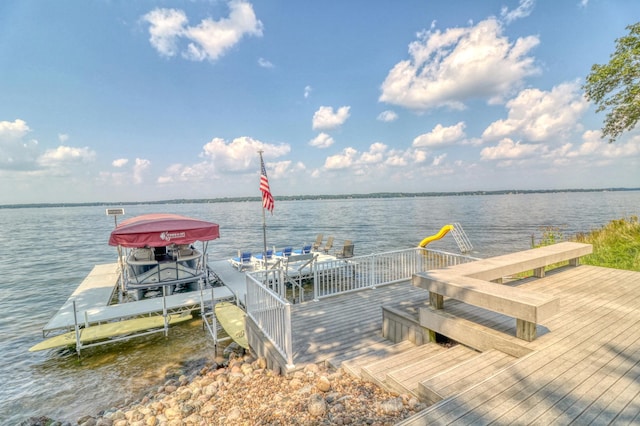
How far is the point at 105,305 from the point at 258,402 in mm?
8378

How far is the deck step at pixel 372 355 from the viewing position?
12.2 feet

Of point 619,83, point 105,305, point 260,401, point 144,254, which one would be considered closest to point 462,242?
point 619,83

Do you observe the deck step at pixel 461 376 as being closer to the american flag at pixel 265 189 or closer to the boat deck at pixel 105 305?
the american flag at pixel 265 189

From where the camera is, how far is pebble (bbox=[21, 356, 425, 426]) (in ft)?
9.24

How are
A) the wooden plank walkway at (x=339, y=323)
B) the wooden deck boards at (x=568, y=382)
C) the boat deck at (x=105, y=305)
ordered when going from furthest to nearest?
1. the boat deck at (x=105, y=305)
2. the wooden plank walkway at (x=339, y=323)
3. the wooden deck boards at (x=568, y=382)

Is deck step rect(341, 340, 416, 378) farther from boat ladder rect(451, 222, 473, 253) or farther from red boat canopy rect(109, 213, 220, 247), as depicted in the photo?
boat ladder rect(451, 222, 473, 253)

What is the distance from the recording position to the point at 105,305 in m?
9.41

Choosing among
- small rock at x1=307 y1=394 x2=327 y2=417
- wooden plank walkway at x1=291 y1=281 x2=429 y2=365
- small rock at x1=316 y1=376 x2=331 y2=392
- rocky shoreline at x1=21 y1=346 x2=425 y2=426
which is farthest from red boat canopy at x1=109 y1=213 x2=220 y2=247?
small rock at x1=307 y1=394 x2=327 y2=417

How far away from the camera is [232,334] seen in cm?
616

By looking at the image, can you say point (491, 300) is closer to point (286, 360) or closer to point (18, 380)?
point (286, 360)

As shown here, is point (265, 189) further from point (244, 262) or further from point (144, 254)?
point (244, 262)

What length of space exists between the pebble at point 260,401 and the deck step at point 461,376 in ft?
0.63

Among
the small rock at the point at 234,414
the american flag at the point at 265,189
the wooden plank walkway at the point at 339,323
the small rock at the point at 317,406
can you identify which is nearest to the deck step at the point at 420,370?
the small rock at the point at 317,406

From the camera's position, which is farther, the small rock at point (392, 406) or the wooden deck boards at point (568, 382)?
the small rock at point (392, 406)
